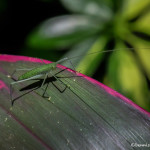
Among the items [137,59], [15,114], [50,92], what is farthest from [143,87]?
[15,114]

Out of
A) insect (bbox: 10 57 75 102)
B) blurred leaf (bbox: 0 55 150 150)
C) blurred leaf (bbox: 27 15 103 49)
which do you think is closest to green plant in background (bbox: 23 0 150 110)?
blurred leaf (bbox: 27 15 103 49)

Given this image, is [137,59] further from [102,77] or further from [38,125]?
[38,125]

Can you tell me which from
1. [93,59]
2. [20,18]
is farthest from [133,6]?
[20,18]

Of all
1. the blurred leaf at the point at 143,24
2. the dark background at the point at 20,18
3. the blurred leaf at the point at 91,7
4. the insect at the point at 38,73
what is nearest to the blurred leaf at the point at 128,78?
the blurred leaf at the point at 143,24

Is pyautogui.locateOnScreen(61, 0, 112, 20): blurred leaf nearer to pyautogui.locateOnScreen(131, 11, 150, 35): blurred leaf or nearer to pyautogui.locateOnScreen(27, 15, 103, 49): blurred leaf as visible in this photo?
pyautogui.locateOnScreen(27, 15, 103, 49): blurred leaf

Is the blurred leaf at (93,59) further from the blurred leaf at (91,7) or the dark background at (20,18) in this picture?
the dark background at (20,18)

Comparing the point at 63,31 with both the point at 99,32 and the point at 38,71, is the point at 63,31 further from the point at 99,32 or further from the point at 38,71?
the point at 38,71
